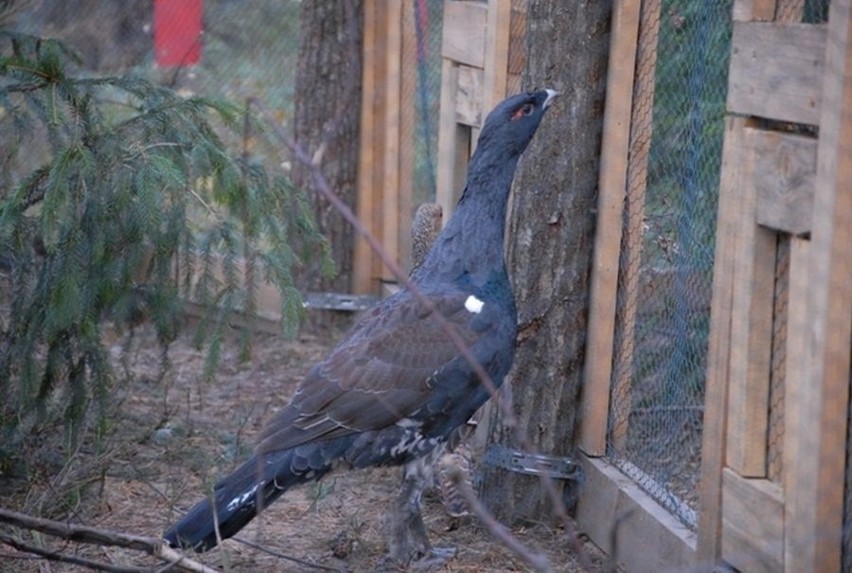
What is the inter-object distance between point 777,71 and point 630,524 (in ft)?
6.67

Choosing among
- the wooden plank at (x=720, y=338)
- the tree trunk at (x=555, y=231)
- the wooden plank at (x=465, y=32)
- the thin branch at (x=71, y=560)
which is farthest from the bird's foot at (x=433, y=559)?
the wooden plank at (x=465, y=32)

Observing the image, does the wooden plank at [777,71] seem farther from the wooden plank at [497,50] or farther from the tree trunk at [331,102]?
the tree trunk at [331,102]

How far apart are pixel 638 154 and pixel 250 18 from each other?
6.53 meters

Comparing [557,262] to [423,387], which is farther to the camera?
[557,262]

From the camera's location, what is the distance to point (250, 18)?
1087cm

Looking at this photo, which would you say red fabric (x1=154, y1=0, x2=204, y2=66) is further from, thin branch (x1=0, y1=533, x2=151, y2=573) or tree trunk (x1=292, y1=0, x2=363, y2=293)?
thin branch (x1=0, y1=533, x2=151, y2=573)

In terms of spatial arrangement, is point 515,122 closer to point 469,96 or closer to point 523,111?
point 523,111

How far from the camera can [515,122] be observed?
488 cm

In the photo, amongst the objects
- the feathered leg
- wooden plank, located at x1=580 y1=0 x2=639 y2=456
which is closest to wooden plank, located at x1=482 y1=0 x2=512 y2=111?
wooden plank, located at x1=580 y1=0 x2=639 y2=456

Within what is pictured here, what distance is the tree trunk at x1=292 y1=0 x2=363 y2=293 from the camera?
8477 millimetres

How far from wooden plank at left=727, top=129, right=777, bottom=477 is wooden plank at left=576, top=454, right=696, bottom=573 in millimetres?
607

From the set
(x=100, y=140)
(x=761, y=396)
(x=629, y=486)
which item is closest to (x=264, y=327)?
(x=100, y=140)

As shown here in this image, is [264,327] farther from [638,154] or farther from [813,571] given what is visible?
[813,571]

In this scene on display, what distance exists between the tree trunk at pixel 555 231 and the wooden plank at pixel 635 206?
0.50 feet
